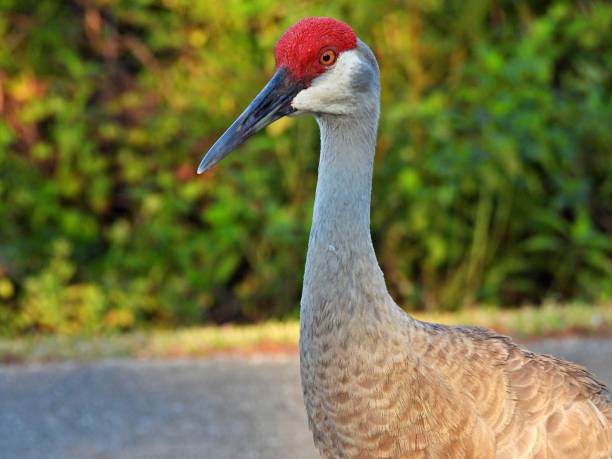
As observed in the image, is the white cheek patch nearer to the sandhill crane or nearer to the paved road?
the sandhill crane

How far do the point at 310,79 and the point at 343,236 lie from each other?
0.46 metres

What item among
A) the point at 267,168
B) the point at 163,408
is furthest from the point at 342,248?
the point at 267,168

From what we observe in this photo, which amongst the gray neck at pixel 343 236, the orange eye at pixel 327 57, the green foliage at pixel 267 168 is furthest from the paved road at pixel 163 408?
the orange eye at pixel 327 57

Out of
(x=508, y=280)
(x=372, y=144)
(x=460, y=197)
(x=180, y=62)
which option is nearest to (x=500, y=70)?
(x=460, y=197)

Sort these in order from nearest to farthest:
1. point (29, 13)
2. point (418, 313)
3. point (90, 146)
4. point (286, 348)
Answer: point (286, 348)
point (418, 313)
point (90, 146)
point (29, 13)

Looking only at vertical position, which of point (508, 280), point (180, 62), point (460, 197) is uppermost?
point (180, 62)

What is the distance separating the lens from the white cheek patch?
3.17 m

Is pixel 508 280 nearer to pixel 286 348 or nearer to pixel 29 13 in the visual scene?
pixel 286 348

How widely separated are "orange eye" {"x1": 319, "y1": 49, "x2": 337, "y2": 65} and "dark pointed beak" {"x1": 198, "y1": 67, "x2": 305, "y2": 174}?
3.6 inches

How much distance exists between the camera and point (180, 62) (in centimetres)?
850

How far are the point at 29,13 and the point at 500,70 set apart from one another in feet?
12.1

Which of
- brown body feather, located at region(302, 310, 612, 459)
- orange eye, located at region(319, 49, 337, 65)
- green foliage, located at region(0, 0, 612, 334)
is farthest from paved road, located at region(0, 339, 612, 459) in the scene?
A: orange eye, located at region(319, 49, 337, 65)

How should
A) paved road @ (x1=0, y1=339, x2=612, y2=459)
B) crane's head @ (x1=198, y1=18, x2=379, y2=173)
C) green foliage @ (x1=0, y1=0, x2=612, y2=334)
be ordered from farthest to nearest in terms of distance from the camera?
1. green foliage @ (x1=0, y1=0, x2=612, y2=334)
2. paved road @ (x1=0, y1=339, x2=612, y2=459)
3. crane's head @ (x1=198, y1=18, x2=379, y2=173)

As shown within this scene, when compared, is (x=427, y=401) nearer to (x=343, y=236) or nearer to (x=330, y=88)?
(x=343, y=236)
